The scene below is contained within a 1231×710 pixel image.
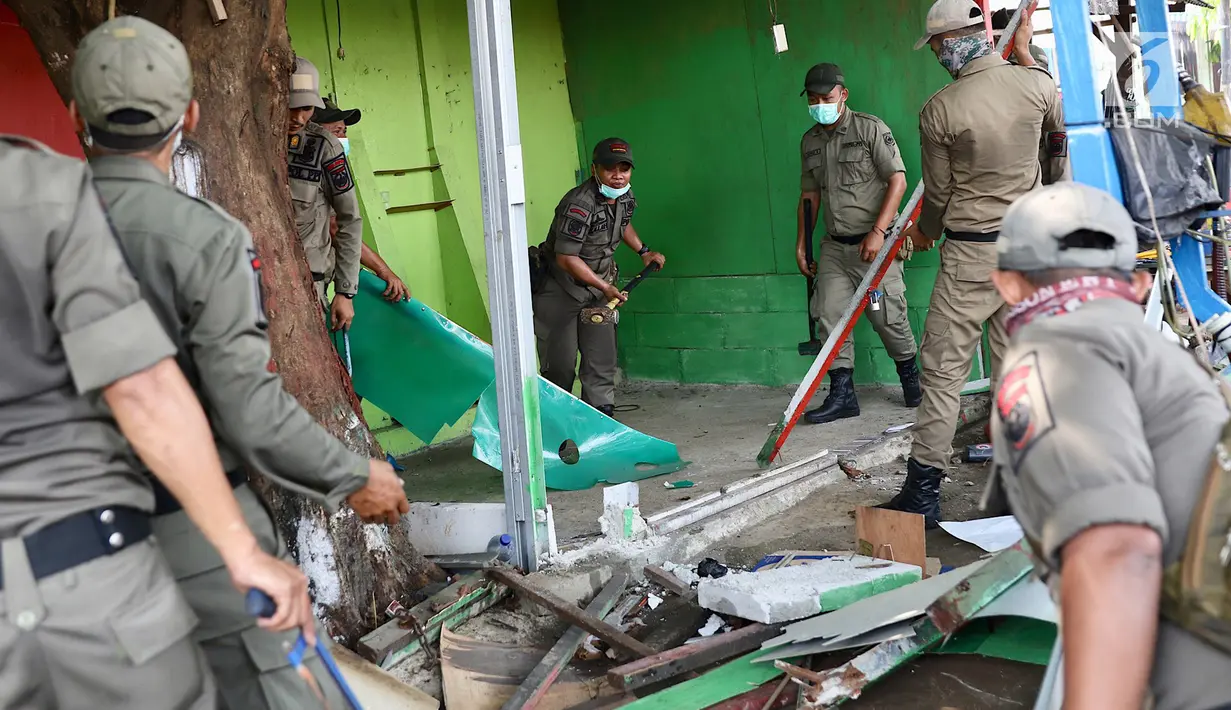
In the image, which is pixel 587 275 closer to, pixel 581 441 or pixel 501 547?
pixel 581 441

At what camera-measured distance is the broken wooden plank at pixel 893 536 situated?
144 inches

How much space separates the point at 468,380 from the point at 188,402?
3.24 metres

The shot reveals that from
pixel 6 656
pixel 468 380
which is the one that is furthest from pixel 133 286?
pixel 468 380

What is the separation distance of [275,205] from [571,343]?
118 inches

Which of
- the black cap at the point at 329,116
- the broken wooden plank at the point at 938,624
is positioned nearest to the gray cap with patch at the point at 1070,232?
the broken wooden plank at the point at 938,624

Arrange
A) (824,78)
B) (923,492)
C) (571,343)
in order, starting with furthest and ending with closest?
(571,343)
(824,78)
(923,492)

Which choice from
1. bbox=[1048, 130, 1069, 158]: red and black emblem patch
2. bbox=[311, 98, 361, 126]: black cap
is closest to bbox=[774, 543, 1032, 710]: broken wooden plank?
bbox=[1048, 130, 1069, 158]: red and black emblem patch

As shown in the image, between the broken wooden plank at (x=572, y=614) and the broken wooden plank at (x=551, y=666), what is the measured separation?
1.5 inches

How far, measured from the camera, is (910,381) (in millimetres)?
6176

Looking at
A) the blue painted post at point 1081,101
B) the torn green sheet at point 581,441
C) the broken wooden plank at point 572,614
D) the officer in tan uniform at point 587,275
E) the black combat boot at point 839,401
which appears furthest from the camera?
the black combat boot at point 839,401

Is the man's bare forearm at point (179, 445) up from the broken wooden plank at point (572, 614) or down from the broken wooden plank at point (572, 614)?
up

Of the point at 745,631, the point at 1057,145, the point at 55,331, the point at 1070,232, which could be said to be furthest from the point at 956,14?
the point at 55,331

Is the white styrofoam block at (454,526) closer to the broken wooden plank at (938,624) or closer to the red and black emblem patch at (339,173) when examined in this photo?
the broken wooden plank at (938,624)

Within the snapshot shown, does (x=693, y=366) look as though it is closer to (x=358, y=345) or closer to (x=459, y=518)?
(x=358, y=345)
